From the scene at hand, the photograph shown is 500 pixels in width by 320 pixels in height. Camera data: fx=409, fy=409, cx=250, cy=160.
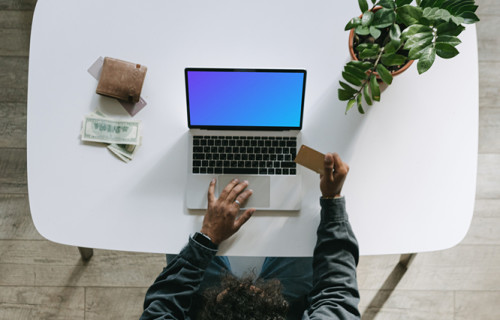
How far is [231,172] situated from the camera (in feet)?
3.59

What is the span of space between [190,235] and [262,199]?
0.70 ft

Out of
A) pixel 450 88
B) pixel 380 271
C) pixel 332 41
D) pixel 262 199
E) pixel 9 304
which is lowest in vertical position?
pixel 9 304

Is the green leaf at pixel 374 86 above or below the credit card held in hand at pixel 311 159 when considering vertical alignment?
above

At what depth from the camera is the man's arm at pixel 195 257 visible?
1.05m

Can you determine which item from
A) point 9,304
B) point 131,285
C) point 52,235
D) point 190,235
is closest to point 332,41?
point 190,235

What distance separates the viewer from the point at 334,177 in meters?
1.05

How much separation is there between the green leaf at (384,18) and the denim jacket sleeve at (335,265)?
1.41ft

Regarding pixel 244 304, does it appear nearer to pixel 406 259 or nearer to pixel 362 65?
pixel 362 65

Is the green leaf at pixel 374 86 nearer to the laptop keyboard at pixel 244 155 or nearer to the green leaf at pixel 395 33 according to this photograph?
the green leaf at pixel 395 33

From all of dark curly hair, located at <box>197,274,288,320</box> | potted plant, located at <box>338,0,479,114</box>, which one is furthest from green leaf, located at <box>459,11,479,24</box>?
dark curly hair, located at <box>197,274,288,320</box>

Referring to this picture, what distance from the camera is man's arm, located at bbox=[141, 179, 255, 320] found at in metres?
1.05

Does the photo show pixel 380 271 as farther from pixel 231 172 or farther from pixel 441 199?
pixel 231 172

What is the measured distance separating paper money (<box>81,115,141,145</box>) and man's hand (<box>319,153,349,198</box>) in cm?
51

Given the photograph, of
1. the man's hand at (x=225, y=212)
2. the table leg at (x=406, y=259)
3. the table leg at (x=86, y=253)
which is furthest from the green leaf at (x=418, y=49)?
the table leg at (x=86, y=253)
